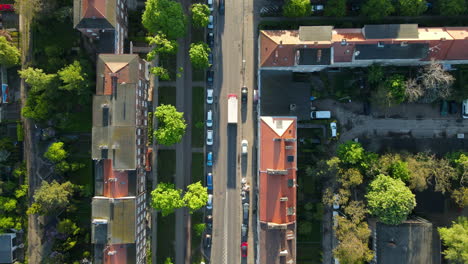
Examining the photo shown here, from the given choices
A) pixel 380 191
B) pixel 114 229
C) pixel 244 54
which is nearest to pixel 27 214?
pixel 114 229

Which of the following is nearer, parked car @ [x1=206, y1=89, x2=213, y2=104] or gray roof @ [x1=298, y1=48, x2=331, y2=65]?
gray roof @ [x1=298, y1=48, x2=331, y2=65]

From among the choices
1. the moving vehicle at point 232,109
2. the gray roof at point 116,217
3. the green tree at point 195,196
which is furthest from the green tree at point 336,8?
the gray roof at point 116,217

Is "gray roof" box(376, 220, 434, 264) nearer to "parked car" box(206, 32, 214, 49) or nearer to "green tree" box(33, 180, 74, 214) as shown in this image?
"parked car" box(206, 32, 214, 49)

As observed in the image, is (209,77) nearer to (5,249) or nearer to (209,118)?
(209,118)

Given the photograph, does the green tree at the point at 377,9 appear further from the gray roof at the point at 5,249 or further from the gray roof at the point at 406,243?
the gray roof at the point at 5,249

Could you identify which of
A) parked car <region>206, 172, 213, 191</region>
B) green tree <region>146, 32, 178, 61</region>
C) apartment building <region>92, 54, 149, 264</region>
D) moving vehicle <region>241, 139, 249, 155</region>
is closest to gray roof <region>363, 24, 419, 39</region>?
moving vehicle <region>241, 139, 249, 155</region>

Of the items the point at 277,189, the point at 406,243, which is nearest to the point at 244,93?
the point at 277,189
